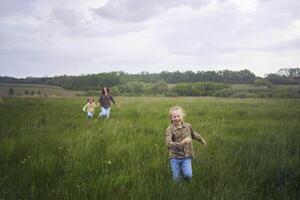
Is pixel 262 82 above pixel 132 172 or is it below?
above

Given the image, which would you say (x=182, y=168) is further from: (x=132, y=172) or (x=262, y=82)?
(x=262, y=82)

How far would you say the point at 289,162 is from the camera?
502 cm

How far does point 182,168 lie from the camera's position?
414 centimetres

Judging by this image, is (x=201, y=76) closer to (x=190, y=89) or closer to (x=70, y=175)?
(x=190, y=89)

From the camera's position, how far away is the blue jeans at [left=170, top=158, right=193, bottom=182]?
13.3 feet

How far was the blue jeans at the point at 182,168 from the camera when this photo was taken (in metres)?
4.06

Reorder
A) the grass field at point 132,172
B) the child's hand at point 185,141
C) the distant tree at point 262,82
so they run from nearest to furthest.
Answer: the grass field at point 132,172
the child's hand at point 185,141
the distant tree at point 262,82

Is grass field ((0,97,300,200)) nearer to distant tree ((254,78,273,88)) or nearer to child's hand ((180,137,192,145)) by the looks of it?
child's hand ((180,137,192,145))

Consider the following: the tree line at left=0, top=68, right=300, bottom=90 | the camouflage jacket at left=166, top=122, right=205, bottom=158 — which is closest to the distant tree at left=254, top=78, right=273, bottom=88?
the tree line at left=0, top=68, right=300, bottom=90

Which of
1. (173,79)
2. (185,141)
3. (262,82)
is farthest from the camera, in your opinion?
(173,79)

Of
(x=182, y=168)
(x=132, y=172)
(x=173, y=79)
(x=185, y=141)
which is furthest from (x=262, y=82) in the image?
(x=132, y=172)

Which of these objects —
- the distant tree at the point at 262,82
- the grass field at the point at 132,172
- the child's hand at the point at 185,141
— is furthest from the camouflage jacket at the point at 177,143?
the distant tree at the point at 262,82

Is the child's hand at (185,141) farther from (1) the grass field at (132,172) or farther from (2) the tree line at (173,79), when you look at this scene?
(2) the tree line at (173,79)

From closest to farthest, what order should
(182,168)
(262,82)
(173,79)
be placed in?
(182,168) → (262,82) → (173,79)
